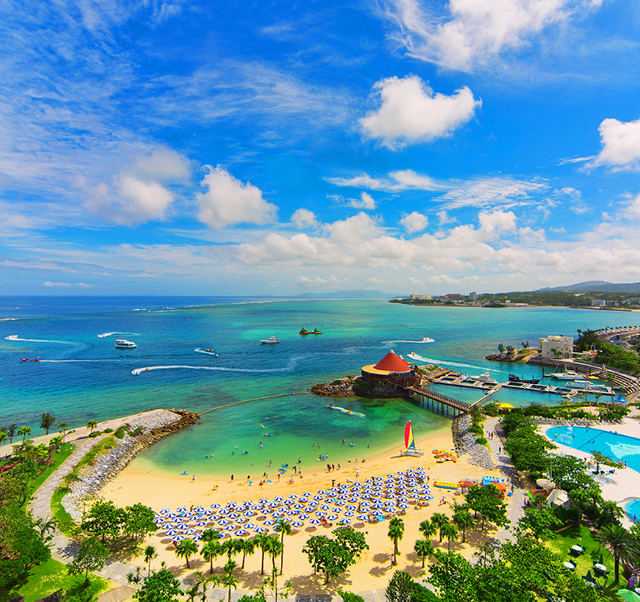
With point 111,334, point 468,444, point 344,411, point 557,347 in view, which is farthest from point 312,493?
point 111,334

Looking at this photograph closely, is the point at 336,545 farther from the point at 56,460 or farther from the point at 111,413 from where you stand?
the point at 111,413

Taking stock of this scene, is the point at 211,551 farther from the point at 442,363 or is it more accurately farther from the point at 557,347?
the point at 557,347

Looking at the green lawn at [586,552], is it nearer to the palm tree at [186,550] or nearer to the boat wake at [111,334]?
the palm tree at [186,550]

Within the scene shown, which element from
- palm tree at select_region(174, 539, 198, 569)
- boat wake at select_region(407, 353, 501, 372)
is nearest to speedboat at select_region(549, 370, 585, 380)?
boat wake at select_region(407, 353, 501, 372)

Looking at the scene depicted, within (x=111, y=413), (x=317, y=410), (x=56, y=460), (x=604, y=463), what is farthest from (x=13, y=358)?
(x=604, y=463)

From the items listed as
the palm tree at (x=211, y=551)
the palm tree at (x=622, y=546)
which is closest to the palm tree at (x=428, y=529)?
the palm tree at (x=622, y=546)

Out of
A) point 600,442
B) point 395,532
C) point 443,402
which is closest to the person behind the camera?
point 395,532

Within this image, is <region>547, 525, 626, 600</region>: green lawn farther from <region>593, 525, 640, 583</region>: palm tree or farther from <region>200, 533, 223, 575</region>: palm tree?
<region>200, 533, 223, 575</region>: palm tree
